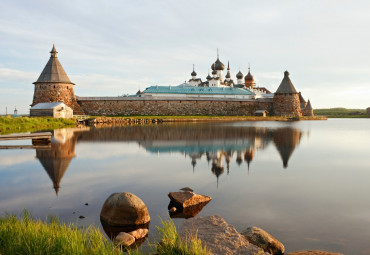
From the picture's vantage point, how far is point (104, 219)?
18.7 feet

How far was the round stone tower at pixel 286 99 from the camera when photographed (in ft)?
178

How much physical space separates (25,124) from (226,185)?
22.7 meters

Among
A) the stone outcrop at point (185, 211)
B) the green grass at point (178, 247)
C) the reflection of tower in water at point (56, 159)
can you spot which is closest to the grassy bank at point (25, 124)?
the reflection of tower in water at point (56, 159)

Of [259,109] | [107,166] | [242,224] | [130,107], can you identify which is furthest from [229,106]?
[242,224]

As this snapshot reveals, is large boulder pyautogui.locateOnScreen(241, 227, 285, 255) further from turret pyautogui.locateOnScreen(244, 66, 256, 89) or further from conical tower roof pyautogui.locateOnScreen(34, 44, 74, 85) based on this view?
turret pyautogui.locateOnScreen(244, 66, 256, 89)

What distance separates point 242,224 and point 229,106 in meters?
49.6

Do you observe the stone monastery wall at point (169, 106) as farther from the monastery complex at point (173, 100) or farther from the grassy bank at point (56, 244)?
the grassy bank at point (56, 244)

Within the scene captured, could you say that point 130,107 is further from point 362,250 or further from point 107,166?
point 362,250

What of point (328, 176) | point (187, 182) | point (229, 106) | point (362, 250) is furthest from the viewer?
point (229, 106)

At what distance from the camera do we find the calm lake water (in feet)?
18.3

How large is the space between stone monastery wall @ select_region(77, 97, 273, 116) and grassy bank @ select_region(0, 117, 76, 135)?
16.1 metres

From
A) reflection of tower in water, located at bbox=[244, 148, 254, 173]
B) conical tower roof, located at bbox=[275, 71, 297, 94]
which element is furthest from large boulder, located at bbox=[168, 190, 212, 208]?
conical tower roof, located at bbox=[275, 71, 297, 94]

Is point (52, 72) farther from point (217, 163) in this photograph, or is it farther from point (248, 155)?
point (217, 163)

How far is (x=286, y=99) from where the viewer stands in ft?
179
